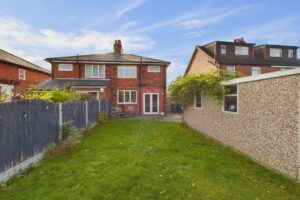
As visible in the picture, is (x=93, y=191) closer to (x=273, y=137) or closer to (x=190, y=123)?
(x=273, y=137)

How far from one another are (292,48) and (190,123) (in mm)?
25851

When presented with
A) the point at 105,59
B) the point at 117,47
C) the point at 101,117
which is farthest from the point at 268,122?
the point at 117,47

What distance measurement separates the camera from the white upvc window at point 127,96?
2472cm

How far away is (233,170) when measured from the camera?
700 centimetres

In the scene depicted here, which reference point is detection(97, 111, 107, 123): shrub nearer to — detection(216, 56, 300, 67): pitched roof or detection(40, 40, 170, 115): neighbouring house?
detection(40, 40, 170, 115): neighbouring house

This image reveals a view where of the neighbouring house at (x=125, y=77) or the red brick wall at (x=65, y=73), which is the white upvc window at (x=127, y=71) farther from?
the red brick wall at (x=65, y=73)

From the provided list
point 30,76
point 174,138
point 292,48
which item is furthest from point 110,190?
point 292,48

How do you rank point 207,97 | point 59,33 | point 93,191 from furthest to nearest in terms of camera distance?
point 59,33, point 207,97, point 93,191

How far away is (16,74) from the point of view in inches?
1074

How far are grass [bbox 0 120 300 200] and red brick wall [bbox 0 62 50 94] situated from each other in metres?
19.1

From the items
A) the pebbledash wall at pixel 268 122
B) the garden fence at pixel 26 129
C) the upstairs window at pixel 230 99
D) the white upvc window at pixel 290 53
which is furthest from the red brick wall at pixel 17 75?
the white upvc window at pixel 290 53

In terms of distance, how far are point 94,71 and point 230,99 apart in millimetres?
17170

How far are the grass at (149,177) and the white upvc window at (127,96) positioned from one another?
15.4 m

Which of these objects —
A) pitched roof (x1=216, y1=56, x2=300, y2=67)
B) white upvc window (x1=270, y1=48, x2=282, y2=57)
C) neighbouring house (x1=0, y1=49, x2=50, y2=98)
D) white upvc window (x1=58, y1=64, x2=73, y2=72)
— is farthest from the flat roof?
white upvc window (x1=270, y1=48, x2=282, y2=57)
